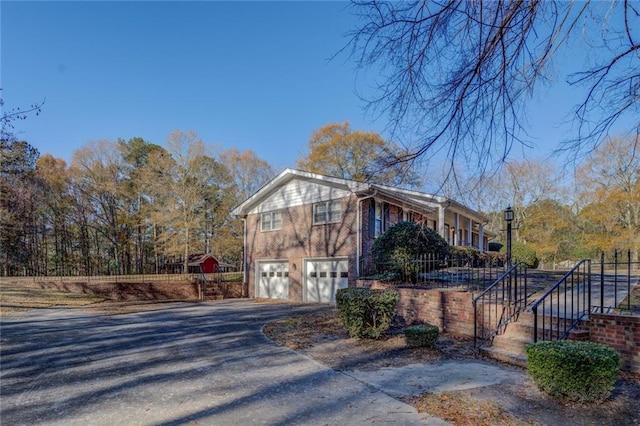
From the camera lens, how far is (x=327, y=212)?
1695 cm

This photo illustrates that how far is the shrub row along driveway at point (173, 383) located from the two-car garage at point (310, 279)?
22.2ft

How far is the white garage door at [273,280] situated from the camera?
61.4 feet

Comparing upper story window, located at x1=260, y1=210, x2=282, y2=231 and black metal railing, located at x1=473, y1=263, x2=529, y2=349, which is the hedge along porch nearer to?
black metal railing, located at x1=473, y1=263, x2=529, y2=349

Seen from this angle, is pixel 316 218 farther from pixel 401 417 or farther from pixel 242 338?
pixel 401 417

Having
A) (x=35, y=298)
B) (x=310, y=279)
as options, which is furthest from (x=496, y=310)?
(x=35, y=298)

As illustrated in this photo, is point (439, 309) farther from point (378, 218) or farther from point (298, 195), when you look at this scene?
point (298, 195)

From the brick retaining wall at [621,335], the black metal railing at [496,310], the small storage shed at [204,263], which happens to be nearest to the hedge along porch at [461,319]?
the brick retaining wall at [621,335]

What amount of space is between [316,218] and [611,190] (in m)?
16.6

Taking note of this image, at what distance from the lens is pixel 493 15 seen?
3.37 m

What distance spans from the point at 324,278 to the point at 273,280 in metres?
3.62

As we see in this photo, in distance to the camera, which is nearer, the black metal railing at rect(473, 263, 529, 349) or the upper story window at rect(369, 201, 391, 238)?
the black metal railing at rect(473, 263, 529, 349)

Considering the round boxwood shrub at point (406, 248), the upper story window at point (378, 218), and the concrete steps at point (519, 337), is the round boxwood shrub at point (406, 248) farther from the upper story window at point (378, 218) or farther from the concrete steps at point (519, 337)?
the concrete steps at point (519, 337)

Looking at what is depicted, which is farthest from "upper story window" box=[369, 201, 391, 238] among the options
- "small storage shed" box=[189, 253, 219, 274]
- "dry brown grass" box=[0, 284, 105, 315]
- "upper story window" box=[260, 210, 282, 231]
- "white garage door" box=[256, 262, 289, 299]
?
"small storage shed" box=[189, 253, 219, 274]

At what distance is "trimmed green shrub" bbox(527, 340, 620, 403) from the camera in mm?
4121
